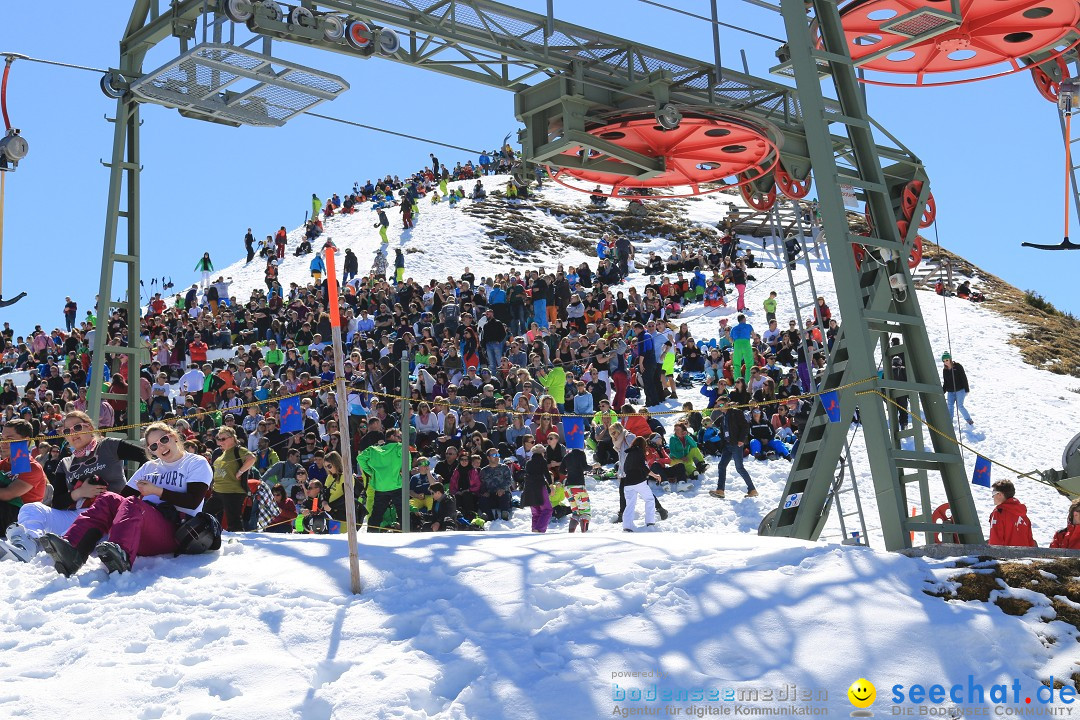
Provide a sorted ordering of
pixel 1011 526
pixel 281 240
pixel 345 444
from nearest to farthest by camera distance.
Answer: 1. pixel 345 444
2. pixel 1011 526
3. pixel 281 240

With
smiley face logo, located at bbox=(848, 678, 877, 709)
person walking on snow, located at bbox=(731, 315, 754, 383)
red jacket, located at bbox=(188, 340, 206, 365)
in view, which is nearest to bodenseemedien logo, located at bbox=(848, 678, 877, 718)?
smiley face logo, located at bbox=(848, 678, 877, 709)

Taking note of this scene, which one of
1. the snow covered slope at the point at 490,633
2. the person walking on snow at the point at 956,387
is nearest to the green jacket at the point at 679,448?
the person walking on snow at the point at 956,387

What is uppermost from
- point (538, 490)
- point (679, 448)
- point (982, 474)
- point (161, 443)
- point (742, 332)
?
point (742, 332)

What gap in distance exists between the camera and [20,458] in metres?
10.6

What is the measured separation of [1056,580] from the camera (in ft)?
24.4

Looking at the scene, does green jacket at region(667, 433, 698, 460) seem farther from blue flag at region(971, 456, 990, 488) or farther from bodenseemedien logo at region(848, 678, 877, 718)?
bodenseemedien logo at region(848, 678, 877, 718)

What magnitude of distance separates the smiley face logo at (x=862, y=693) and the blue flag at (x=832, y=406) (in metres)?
4.14

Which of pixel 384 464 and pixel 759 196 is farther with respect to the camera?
pixel 759 196

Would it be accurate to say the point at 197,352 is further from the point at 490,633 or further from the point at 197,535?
the point at 490,633

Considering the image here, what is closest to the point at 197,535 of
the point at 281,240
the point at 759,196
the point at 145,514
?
the point at 145,514

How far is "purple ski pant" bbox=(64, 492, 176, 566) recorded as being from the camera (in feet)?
27.1

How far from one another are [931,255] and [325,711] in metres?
41.7

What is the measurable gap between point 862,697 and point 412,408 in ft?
45.9

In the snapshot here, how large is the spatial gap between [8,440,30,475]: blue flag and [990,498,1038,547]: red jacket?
846 centimetres
